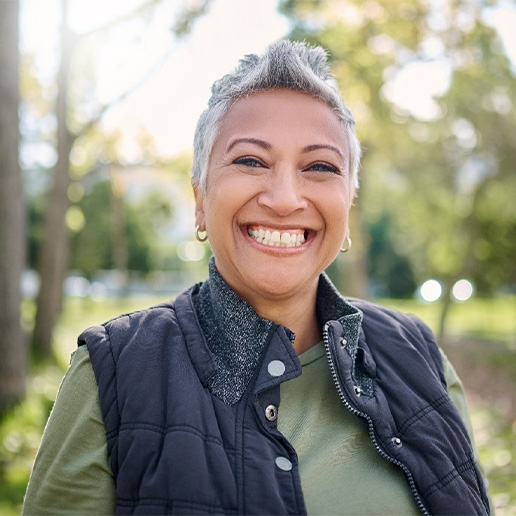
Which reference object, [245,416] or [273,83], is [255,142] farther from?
[245,416]

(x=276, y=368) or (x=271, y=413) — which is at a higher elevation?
(x=276, y=368)

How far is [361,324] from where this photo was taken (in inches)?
85.0

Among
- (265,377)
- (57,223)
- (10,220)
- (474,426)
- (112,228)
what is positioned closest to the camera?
(265,377)

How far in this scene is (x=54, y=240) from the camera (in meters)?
10.8

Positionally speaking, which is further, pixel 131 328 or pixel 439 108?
pixel 439 108

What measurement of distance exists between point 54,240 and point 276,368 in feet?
31.9

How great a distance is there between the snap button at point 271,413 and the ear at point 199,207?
654mm

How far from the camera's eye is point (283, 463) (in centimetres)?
166

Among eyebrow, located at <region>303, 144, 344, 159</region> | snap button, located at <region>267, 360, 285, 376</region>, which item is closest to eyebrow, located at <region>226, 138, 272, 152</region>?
eyebrow, located at <region>303, 144, 344, 159</region>

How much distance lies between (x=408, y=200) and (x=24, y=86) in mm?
9062

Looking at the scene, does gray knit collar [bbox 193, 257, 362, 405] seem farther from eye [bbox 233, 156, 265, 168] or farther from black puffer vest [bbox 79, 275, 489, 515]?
eye [bbox 233, 156, 265, 168]

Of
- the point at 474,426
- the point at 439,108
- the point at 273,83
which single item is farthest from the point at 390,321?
the point at 439,108

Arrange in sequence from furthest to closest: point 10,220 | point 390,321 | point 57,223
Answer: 1. point 57,223
2. point 10,220
3. point 390,321

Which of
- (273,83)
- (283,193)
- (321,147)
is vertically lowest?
(283,193)
